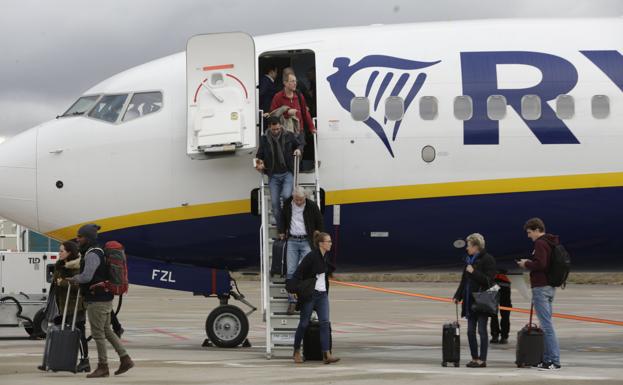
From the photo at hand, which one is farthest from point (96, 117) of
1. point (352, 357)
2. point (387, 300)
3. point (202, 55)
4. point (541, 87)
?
point (387, 300)

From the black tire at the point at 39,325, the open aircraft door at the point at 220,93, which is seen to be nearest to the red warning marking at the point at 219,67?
the open aircraft door at the point at 220,93

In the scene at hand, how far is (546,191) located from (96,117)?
26.3 feet

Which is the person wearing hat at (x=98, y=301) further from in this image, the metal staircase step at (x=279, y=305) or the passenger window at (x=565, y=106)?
the passenger window at (x=565, y=106)

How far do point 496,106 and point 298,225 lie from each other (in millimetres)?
4004

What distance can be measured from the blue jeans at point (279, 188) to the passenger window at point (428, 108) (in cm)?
253

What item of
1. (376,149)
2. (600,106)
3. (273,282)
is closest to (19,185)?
(273,282)

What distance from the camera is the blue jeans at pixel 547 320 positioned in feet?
52.4

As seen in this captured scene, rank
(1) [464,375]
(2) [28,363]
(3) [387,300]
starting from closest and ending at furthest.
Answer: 1. (1) [464,375]
2. (2) [28,363]
3. (3) [387,300]

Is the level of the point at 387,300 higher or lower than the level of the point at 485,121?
lower

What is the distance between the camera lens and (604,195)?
58.8ft

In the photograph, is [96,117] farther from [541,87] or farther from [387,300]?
[387,300]

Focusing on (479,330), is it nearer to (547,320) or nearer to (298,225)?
(547,320)

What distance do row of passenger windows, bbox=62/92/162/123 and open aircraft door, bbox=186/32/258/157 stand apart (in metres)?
0.99

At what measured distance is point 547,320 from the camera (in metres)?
16.0
